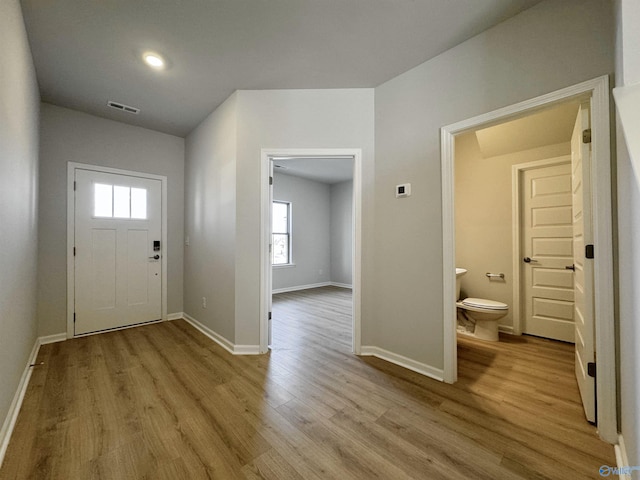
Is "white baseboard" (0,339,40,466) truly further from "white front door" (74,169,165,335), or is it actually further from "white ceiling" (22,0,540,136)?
"white ceiling" (22,0,540,136)

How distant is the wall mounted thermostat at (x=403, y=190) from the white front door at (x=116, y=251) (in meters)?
3.21

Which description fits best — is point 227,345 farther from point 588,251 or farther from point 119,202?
point 588,251

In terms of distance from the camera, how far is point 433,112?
2061 millimetres

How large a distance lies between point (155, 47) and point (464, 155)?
11.8ft

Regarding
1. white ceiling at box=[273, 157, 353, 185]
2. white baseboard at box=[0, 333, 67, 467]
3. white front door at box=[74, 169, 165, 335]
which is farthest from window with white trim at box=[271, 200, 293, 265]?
white baseboard at box=[0, 333, 67, 467]

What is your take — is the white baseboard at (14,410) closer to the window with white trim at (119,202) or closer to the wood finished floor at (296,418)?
the wood finished floor at (296,418)

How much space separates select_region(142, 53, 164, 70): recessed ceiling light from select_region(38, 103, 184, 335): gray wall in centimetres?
150

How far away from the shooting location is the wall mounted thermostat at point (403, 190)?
218 centimetres

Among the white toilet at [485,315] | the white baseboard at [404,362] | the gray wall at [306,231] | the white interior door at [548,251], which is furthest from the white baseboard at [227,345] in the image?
the white interior door at [548,251]

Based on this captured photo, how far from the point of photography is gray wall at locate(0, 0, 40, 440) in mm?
1357

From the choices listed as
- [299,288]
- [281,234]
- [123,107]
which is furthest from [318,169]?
[123,107]

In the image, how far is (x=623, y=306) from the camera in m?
1.21

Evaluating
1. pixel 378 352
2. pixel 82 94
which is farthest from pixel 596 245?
pixel 82 94

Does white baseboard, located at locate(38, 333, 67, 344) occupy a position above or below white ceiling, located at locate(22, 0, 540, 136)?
below
